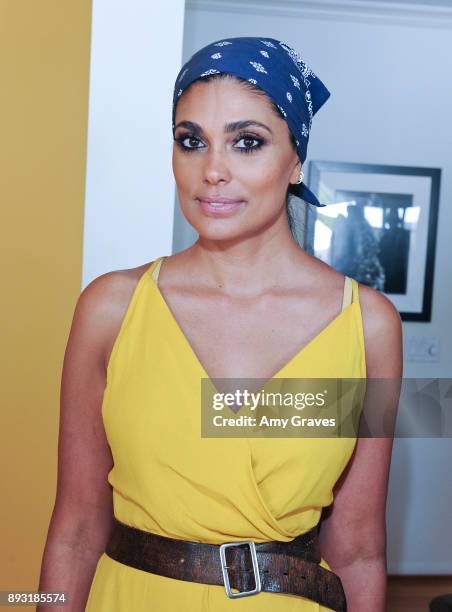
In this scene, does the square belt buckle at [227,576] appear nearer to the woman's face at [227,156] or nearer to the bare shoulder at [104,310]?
the bare shoulder at [104,310]

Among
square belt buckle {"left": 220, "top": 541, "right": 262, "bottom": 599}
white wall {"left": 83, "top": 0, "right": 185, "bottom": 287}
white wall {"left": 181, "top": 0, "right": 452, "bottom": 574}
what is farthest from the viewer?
Result: white wall {"left": 181, "top": 0, "right": 452, "bottom": 574}

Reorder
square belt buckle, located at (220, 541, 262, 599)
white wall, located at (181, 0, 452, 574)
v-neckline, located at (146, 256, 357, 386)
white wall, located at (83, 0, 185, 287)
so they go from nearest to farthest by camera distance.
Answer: square belt buckle, located at (220, 541, 262, 599)
v-neckline, located at (146, 256, 357, 386)
white wall, located at (83, 0, 185, 287)
white wall, located at (181, 0, 452, 574)

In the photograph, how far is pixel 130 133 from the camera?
197 cm

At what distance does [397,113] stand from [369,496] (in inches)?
125

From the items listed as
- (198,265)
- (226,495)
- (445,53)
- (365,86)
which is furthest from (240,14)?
(226,495)

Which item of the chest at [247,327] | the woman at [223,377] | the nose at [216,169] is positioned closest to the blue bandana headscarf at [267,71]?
the woman at [223,377]

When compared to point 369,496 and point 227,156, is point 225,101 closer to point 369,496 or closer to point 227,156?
point 227,156

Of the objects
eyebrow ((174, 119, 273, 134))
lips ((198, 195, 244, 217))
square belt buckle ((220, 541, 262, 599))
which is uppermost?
eyebrow ((174, 119, 273, 134))

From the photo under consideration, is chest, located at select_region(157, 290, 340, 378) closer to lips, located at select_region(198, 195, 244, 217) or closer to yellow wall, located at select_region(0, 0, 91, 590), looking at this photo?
lips, located at select_region(198, 195, 244, 217)

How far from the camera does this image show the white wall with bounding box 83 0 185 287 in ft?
6.41

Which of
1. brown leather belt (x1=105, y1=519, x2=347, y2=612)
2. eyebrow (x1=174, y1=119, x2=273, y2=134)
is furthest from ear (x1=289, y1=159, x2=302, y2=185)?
brown leather belt (x1=105, y1=519, x2=347, y2=612)

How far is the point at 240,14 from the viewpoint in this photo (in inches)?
160

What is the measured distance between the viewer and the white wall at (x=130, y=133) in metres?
1.96

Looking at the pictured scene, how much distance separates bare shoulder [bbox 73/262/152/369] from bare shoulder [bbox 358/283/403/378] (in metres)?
0.36
